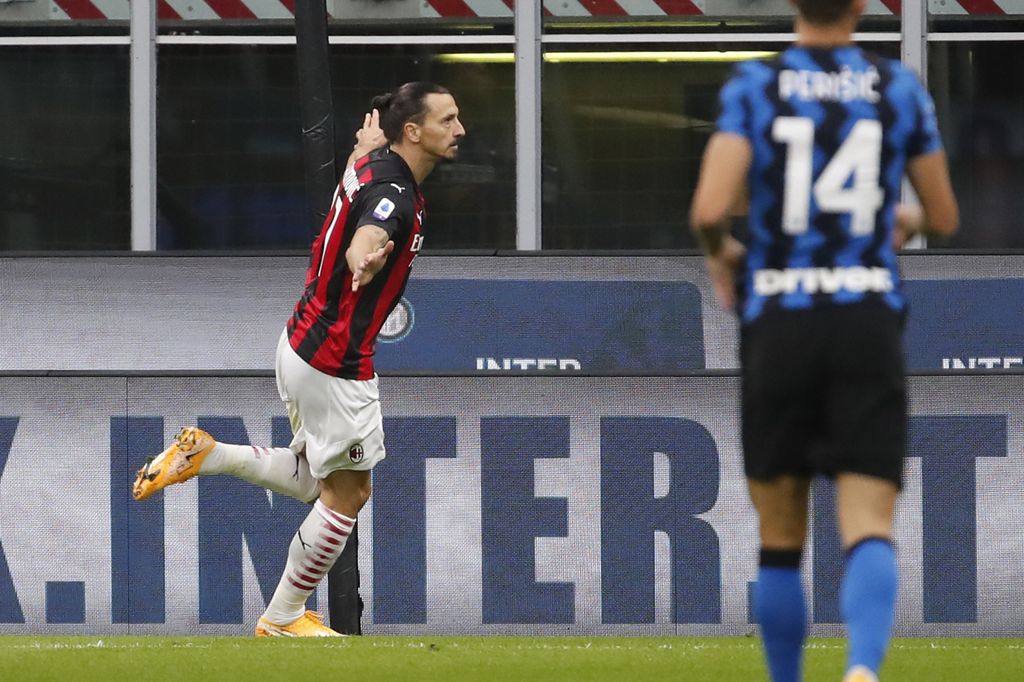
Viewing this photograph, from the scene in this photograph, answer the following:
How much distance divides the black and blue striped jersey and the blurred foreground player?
114 inches

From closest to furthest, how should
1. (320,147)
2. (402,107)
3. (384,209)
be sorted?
(384,209)
(402,107)
(320,147)

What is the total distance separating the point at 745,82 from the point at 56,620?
5853mm

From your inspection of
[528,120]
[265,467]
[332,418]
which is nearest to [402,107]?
[332,418]

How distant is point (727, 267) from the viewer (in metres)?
4.22

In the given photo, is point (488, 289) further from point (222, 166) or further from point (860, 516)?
point (860, 516)

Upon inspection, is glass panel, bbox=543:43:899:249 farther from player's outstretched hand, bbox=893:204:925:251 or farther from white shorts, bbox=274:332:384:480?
player's outstretched hand, bbox=893:204:925:251

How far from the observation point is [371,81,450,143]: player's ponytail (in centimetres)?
714

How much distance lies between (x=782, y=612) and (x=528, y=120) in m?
7.53

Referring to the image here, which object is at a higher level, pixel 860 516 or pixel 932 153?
pixel 932 153

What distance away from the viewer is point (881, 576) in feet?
13.2

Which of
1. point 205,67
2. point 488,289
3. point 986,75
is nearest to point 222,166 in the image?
point 205,67

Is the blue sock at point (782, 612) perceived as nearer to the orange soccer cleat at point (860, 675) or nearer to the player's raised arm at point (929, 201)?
the orange soccer cleat at point (860, 675)

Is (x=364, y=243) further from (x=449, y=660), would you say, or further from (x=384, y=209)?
(x=449, y=660)

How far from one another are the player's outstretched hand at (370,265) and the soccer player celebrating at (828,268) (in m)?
2.41
